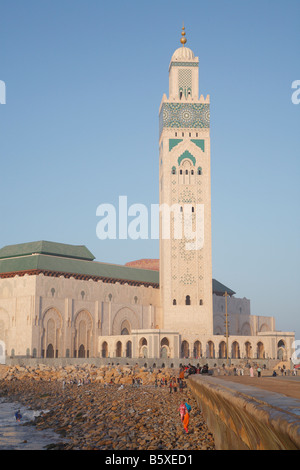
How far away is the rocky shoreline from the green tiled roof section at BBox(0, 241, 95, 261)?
72.3 ft

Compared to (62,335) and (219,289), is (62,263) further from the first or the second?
(219,289)

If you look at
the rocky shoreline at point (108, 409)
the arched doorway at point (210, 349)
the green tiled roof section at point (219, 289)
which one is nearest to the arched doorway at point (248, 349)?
the arched doorway at point (210, 349)

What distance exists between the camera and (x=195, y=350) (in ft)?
232

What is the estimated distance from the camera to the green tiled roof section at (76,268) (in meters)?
69.9

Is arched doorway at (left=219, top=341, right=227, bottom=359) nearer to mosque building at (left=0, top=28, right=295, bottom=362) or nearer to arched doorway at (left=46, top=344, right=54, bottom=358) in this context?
mosque building at (left=0, top=28, right=295, bottom=362)

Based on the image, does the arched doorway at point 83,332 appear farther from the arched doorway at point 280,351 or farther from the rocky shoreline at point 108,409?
the arched doorway at point 280,351

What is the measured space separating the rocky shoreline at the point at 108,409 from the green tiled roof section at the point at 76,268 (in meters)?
17.8

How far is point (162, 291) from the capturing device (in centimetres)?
7250

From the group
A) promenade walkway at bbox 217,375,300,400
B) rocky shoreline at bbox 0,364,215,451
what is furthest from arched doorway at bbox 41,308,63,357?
promenade walkway at bbox 217,375,300,400

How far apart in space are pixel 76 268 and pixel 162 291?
11648 mm

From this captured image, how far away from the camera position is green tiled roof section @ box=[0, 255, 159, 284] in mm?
69938

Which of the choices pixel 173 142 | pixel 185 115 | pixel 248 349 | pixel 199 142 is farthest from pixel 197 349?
pixel 185 115

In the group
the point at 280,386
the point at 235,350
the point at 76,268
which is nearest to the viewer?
the point at 280,386
